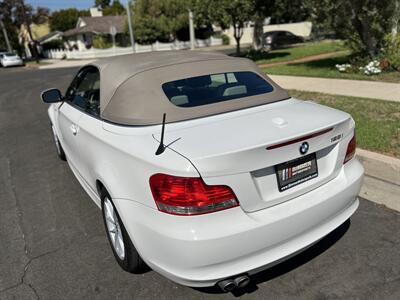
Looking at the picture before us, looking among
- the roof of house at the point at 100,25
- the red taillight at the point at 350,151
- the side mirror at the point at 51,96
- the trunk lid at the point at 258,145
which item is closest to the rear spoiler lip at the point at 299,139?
the trunk lid at the point at 258,145

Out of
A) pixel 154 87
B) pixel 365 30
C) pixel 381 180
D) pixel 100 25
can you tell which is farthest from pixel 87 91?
pixel 100 25

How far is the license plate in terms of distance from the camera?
2387 millimetres

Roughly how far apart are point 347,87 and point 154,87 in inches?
266

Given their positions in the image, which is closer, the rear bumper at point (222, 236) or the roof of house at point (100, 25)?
the rear bumper at point (222, 236)

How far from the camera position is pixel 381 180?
413cm

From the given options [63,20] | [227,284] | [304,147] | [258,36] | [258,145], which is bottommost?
[63,20]

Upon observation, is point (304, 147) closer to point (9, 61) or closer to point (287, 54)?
point (287, 54)

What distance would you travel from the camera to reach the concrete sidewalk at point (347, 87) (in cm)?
755

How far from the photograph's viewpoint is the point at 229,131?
2.51m

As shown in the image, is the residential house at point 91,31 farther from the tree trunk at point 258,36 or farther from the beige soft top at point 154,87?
the beige soft top at point 154,87

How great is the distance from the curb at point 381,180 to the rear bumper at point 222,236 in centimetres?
164

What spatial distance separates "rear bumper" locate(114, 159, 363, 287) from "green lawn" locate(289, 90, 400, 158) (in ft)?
8.15

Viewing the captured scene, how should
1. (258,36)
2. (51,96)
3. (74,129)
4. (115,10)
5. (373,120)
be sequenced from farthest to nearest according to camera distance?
1. (115,10)
2. (258,36)
3. (373,120)
4. (51,96)
5. (74,129)

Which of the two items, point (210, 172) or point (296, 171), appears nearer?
point (210, 172)
